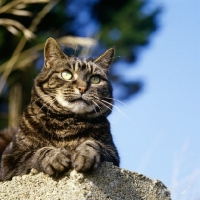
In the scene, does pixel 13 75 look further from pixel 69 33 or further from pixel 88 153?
pixel 88 153

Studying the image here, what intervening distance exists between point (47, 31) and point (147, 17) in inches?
63.0

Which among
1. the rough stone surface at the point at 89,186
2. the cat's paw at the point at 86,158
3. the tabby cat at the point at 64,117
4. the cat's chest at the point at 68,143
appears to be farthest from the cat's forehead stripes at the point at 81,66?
the rough stone surface at the point at 89,186

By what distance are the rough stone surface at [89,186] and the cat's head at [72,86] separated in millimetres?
457

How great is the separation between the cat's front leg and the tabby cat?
27mm

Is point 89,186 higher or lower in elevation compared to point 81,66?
lower

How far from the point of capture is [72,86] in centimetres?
259

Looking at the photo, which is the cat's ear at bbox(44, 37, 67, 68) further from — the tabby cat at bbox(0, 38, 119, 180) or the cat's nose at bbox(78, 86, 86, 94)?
the cat's nose at bbox(78, 86, 86, 94)

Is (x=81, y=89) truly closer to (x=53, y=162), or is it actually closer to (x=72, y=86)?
(x=72, y=86)

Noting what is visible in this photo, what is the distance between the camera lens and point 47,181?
217 cm

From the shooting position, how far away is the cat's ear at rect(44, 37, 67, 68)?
284cm

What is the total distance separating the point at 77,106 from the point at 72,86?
10 centimetres

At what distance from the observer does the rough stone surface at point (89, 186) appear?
2.08 metres

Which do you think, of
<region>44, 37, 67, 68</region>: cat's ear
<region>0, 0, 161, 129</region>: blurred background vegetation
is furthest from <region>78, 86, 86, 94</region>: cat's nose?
<region>0, 0, 161, 129</region>: blurred background vegetation

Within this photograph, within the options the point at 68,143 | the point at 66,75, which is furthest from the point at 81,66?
the point at 68,143
